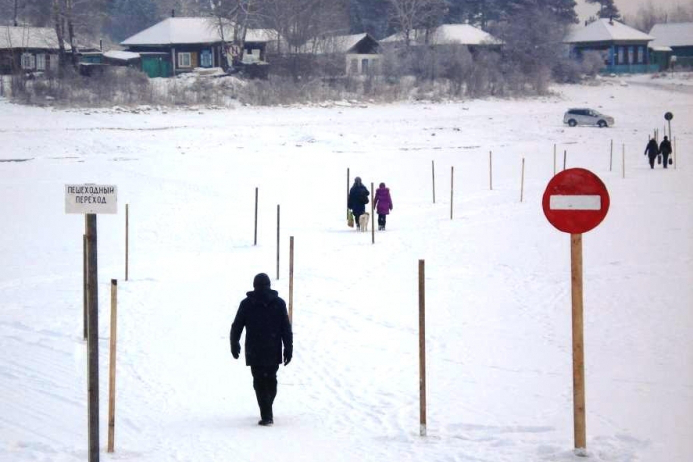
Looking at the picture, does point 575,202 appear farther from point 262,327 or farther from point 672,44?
point 672,44

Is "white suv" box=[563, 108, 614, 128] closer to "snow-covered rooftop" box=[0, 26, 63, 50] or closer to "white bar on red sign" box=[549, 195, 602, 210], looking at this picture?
"snow-covered rooftop" box=[0, 26, 63, 50]

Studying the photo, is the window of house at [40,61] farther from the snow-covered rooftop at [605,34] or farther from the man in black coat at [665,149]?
the man in black coat at [665,149]

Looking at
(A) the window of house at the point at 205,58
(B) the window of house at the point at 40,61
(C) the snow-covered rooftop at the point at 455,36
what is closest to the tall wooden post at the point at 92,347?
(B) the window of house at the point at 40,61

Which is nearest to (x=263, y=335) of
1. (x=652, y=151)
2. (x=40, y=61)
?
(x=652, y=151)

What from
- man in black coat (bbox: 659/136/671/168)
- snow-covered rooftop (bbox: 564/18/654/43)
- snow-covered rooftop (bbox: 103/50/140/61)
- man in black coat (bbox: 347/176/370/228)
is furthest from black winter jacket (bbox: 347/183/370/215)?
snow-covered rooftop (bbox: 564/18/654/43)

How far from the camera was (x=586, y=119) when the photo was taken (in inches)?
2243

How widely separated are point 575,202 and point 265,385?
330 cm

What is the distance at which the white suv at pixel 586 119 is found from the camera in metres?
56.8

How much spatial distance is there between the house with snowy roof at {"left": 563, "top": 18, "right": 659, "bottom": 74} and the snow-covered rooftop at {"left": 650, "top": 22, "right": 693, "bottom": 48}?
3079 millimetres

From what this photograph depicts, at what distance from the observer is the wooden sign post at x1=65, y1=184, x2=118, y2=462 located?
8.12m

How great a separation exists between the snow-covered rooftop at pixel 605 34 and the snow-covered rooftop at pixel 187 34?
27.9 metres

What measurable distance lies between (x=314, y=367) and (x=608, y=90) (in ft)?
208

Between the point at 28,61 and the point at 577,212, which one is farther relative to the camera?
the point at 28,61

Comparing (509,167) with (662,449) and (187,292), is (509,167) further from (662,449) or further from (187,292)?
(662,449)
